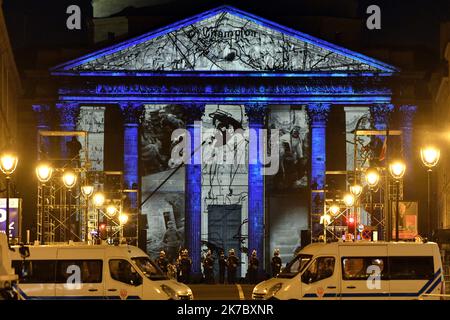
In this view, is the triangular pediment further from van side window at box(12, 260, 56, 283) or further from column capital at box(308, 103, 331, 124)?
van side window at box(12, 260, 56, 283)

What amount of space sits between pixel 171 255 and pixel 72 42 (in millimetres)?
24362

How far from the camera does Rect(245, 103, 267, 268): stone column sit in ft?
245

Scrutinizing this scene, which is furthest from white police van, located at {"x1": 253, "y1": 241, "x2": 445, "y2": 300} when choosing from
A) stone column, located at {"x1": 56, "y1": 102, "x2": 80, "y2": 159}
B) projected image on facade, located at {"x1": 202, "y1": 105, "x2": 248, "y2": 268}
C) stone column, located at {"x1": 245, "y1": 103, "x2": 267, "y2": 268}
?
projected image on facade, located at {"x1": 202, "y1": 105, "x2": 248, "y2": 268}

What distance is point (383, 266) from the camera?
1288 inches

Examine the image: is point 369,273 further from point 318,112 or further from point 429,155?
point 318,112

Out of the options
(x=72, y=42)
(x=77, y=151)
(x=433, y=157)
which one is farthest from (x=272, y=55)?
(x=433, y=157)

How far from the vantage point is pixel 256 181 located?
248ft

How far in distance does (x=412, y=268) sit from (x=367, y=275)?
1.20 meters

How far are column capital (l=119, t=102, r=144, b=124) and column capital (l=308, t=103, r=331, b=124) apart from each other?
34.2ft

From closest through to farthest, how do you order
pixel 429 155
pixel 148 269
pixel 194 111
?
pixel 148 269 → pixel 429 155 → pixel 194 111

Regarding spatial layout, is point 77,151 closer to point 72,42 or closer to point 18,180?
point 18,180

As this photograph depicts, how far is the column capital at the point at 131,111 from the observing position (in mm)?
75438

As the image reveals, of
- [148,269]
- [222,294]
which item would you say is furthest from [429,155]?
[222,294]

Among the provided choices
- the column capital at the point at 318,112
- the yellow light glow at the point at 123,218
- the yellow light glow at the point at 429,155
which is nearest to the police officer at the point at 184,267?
the yellow light glow at the point at 123,218
